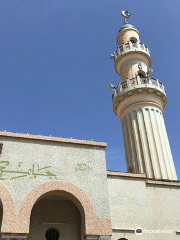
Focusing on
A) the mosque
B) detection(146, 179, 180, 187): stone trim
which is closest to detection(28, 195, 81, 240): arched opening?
the mosque

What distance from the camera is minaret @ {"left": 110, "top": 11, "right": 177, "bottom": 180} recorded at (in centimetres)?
1605

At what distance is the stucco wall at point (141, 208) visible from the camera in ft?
38.3

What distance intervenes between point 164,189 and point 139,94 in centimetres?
716

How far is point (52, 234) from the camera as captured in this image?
11289 mm

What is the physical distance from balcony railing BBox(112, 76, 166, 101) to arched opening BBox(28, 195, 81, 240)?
30.6ft

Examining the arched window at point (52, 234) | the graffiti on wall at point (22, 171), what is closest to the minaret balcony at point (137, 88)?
the graffiti on wall at point (22, 171)

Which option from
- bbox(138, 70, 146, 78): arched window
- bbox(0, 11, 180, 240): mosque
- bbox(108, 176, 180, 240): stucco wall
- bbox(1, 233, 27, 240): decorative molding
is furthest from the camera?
bbox(138, 70, 146, 78): arched window

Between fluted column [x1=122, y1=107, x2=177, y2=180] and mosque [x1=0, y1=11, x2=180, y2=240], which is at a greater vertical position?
fluted column [x1=122, y1=107, x2=177, y2=180]

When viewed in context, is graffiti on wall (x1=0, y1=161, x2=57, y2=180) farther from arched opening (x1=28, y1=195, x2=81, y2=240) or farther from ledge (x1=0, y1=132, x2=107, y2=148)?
ledge (x1=0, y1=132, x2=107, y2=148)

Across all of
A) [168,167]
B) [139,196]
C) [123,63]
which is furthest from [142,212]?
[123,63]

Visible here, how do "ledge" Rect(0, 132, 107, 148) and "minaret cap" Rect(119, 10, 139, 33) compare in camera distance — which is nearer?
"ledge" Rect(0, 132, 107, 148)

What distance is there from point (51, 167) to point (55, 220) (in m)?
2.51

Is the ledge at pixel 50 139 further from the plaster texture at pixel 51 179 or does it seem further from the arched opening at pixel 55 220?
the arched opening at pixel 55 220

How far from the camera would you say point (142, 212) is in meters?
12.1
